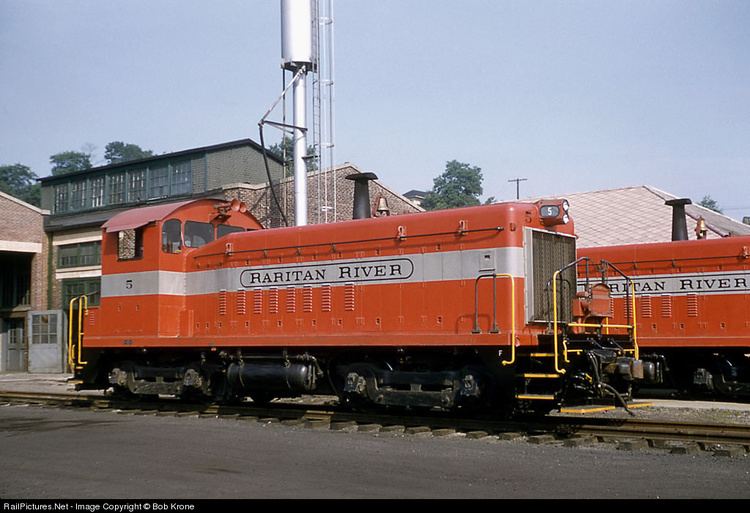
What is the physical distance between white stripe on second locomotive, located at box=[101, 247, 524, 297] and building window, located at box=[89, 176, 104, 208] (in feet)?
54.8

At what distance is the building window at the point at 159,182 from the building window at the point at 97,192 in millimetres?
2572

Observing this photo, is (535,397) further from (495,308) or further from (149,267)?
(149,267)

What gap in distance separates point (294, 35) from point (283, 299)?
14.5m

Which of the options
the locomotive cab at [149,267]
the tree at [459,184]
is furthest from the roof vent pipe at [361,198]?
the tree at [459,184]

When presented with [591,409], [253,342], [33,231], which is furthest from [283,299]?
[33,231]

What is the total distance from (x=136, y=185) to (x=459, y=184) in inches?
2837

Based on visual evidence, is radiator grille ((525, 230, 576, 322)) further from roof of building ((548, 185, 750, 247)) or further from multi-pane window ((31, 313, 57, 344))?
multi-pane window ((31, 313, 57, 344))

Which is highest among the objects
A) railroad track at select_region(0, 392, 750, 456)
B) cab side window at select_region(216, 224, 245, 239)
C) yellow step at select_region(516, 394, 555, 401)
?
cab side window at select_region(216, 224, 245, 239)

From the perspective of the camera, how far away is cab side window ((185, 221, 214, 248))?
48.4ft

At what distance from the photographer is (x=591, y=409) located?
33.6ft

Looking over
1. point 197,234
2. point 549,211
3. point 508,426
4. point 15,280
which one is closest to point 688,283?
point 549,211

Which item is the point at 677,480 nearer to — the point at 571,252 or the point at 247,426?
the point at 571,252

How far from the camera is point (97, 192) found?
3098cm

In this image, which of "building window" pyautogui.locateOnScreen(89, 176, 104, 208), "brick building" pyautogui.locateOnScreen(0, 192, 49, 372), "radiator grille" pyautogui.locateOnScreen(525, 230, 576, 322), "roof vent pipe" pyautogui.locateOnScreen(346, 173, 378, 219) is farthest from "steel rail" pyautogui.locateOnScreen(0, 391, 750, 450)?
"building window" pyautogui.locateOnScreen(89, 176, 104, 208)
